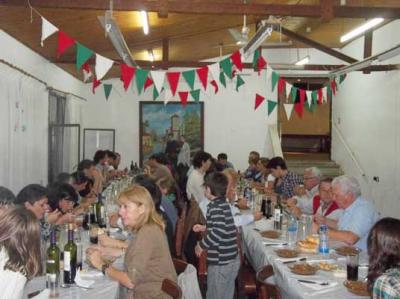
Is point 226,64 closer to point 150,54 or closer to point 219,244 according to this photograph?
point 219,244

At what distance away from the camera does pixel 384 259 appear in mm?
2271

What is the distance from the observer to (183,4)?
495 centimetres

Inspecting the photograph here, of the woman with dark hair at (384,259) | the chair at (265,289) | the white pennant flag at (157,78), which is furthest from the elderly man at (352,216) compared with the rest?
the white pennant flag at (157,78)

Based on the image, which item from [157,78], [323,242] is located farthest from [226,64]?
[323,242]

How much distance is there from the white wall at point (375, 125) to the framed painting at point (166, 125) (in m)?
3.57

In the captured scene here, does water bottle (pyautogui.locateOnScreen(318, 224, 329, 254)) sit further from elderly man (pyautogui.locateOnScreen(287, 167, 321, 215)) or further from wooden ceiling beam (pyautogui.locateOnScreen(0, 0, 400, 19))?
wooden ceiling beam (pyautogui.locateOnScreen(0, 0, 400, 19))

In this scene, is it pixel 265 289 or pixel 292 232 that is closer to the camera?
pixel 265 289

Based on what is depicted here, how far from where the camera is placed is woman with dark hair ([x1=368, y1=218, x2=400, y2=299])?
2.18 m

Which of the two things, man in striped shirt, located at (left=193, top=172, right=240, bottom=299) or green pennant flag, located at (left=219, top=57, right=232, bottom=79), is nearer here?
man in striped shirt, located at (left=193, top=172, right=240, bottom=299)

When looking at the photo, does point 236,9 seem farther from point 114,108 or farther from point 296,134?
point 296,134

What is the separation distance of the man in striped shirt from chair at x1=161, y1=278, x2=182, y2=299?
1149 mm

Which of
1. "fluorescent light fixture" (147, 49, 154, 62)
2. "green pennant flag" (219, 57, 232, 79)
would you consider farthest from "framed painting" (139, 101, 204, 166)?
"green pennant flag" (219, 57, 232, 79)

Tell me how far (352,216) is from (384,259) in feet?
5.59

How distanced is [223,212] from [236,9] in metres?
2.33
